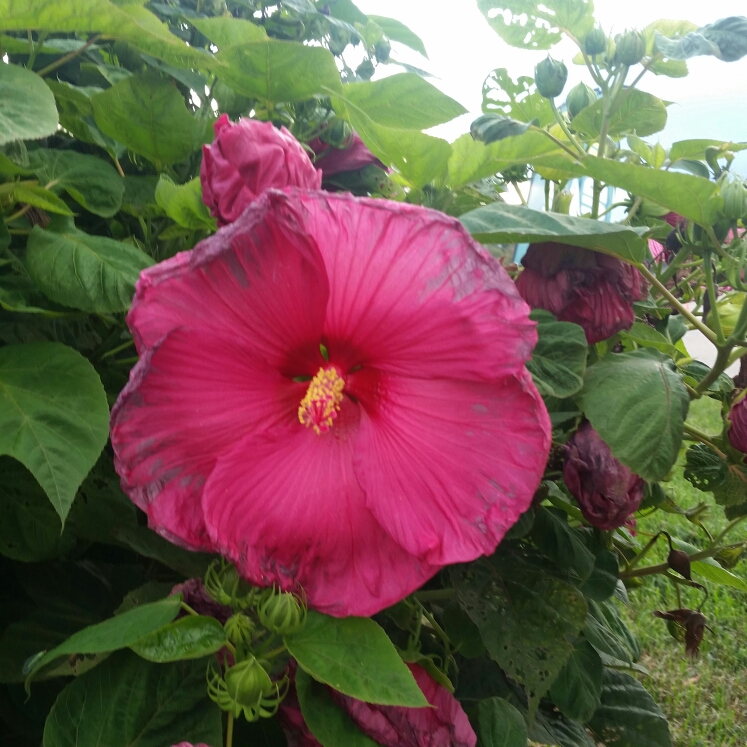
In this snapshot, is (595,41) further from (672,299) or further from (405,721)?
(405,721)

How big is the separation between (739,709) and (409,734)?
122 centimetres

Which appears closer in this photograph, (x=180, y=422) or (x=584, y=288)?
(x=180, y=422)

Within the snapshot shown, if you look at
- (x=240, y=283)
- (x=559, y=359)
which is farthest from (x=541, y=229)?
(x=240, y=283)

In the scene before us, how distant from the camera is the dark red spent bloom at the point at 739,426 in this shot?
18.2 inches

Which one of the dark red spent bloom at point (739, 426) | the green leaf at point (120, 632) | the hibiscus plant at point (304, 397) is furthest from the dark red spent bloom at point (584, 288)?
the green leaf at point (120, 632)

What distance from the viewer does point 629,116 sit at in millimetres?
633

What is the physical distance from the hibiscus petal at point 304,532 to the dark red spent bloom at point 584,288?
22 centimetres

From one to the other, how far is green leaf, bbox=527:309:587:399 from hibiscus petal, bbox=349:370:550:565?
11 centimetres

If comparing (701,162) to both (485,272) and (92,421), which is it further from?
(92,421)

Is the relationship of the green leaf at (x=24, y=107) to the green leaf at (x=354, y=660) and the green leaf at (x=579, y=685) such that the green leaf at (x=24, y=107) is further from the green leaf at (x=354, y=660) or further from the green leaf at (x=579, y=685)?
the green leaf at (x=579, y=685)

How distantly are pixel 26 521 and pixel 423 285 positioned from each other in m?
0.31

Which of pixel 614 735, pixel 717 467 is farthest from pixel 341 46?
pixel 614 735

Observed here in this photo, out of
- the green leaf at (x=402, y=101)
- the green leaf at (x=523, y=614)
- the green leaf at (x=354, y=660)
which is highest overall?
the green leaf at (x=402, y=101)

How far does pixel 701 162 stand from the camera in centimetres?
67
